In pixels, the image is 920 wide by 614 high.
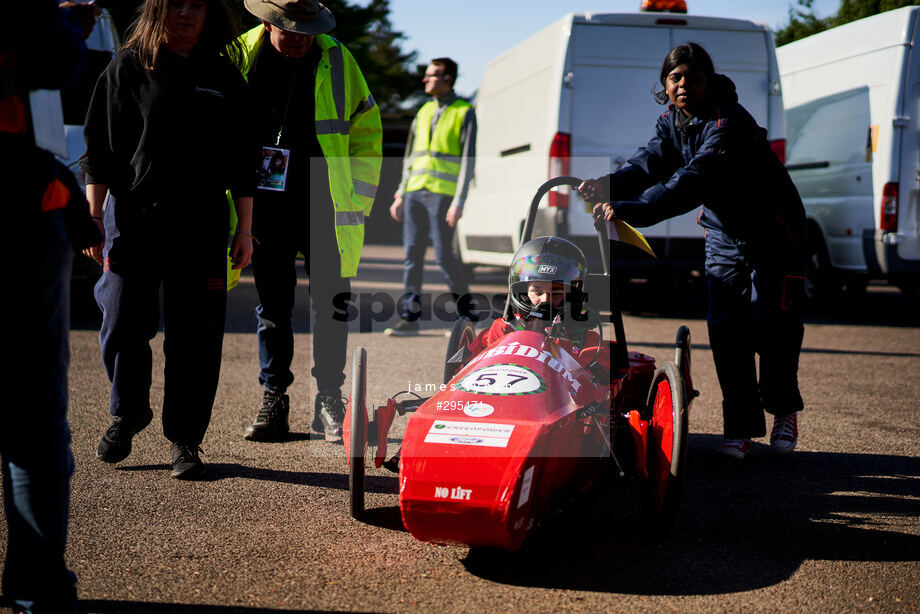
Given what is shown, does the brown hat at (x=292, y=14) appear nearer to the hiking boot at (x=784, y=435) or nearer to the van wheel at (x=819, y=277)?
the hiking boot at (x=784, y=435)

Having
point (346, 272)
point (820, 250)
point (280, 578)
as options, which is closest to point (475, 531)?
point (280, 578)

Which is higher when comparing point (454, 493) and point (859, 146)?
point (859, 146)

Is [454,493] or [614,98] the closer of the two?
[454,493]

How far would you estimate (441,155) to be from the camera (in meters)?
8.39

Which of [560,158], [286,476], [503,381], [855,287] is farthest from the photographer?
[855,287]

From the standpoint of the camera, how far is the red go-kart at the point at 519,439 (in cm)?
287

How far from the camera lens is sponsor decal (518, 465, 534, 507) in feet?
9.37

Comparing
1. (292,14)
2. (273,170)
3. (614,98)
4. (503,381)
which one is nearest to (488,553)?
(503,381)

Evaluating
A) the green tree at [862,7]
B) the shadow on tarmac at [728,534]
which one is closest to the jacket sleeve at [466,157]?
the shadow on tarmac at [728,534]

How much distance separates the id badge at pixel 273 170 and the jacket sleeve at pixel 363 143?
394mm

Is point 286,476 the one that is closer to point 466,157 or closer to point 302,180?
point 302,180

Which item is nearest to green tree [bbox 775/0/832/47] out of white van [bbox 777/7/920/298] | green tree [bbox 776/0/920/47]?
green tree [bbox 776/0/920/47]

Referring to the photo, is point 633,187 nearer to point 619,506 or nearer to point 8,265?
point 619,506

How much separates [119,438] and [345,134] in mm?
1905
